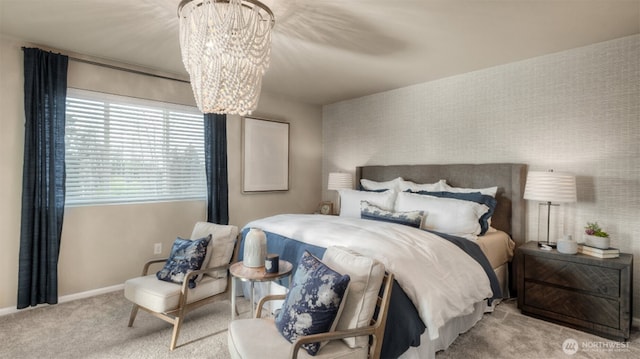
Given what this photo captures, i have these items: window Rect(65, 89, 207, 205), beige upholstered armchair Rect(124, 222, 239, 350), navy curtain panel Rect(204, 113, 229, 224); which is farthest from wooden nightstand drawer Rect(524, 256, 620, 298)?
window Rect(65, 89, 207, 205)

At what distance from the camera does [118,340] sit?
97.7 inches

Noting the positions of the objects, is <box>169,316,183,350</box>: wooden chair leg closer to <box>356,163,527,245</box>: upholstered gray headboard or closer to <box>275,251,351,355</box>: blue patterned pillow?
<box>275,251,351,355</box>: blue patterned pillow

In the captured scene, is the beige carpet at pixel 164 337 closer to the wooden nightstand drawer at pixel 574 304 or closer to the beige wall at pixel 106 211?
the wooden nightstand drawer at pixel 574 304

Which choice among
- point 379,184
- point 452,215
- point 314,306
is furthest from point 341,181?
point 314,306

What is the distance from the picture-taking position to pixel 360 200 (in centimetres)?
398

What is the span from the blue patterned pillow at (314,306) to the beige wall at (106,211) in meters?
2.71

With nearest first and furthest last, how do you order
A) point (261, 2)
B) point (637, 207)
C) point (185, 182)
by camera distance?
point (261, 2), point (637, 207), point (185, 182)

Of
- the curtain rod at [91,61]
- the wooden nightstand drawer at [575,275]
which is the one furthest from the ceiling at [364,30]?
the wooden nightstand drawer at [575,275]

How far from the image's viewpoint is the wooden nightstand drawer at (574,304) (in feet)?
8.39

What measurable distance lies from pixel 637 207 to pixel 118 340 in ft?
14.6

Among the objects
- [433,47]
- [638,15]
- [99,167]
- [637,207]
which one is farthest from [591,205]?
[99,167]

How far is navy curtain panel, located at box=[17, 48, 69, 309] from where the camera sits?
299 centimetres

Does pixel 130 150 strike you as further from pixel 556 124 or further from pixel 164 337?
pixel 556 124

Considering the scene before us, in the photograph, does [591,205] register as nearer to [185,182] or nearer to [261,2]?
[261,2]
